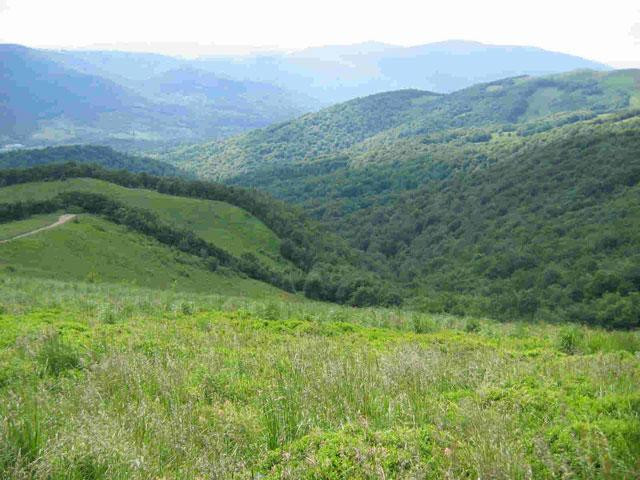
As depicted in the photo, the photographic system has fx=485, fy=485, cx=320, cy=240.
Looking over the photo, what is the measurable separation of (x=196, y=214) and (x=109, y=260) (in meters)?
25.7

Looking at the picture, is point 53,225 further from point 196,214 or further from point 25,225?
point 196,214

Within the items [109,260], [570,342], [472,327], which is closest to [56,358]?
[570,342]

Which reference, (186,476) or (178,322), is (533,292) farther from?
(186,476)

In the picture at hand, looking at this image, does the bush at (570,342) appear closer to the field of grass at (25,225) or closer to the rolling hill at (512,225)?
the rolling hill at (512,225)

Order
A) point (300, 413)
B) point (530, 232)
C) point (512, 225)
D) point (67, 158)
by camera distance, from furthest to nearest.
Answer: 1. point (67, 158)
2. point (512, 225)
3. point (530, 232)
4. point (300, 413)

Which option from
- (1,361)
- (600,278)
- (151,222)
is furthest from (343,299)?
(1,361)

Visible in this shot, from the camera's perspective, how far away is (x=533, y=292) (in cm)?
6638

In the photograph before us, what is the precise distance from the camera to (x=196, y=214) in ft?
220

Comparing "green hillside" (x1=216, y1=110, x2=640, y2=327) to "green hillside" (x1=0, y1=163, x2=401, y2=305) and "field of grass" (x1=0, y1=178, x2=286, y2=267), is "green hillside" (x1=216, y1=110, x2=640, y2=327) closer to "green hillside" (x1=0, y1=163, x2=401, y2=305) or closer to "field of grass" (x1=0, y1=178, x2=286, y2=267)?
"green hillside" (x1=0, y1=163, x2=401, y2=305)

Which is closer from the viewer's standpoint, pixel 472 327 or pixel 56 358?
pixel 56 358

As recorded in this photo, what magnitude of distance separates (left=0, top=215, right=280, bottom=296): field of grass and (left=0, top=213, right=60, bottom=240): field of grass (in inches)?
6.0

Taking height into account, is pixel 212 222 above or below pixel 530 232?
above

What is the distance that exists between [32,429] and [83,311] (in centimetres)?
1150

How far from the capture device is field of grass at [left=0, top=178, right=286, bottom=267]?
62500 millimetres
